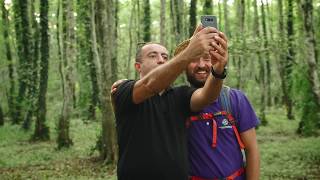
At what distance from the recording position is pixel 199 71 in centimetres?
345

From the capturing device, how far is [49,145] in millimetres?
18500

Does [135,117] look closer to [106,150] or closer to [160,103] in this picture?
[160,103]

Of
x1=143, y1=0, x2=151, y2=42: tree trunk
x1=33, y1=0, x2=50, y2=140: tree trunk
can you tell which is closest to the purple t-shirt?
x1=33, y1=0, x2=50, y2=140: tree trunk

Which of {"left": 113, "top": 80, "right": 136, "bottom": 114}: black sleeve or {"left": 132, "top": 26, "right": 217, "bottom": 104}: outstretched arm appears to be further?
{"left": 113, "top": 80, "right": 136, "bottom": 114}: black sleeve

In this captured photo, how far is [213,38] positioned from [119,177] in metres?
1.33

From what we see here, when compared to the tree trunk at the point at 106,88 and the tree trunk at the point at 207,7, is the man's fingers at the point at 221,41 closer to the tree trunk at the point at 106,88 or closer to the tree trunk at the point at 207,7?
the tree trunk at the point at 106,88

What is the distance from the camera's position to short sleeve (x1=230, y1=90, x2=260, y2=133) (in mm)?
3373

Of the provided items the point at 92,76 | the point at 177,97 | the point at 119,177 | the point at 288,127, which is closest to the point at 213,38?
the point at 177,97

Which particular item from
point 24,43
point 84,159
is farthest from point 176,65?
point 24,43

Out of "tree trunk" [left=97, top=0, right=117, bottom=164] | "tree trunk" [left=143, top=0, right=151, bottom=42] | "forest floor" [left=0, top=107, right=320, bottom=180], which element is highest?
"tree trunk" [left=143, top=0, right=151, bottom=42]

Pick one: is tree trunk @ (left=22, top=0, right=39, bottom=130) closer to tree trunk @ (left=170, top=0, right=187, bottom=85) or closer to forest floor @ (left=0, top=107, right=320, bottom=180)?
forest floor @ (left=0, top=107, right=320, bottom=180)

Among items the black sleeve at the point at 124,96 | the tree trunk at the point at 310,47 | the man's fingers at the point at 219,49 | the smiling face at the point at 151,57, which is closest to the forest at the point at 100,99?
the tree trunk at the point at 310,47

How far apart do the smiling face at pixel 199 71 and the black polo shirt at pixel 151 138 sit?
189 mm

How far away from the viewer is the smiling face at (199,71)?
3398mm
